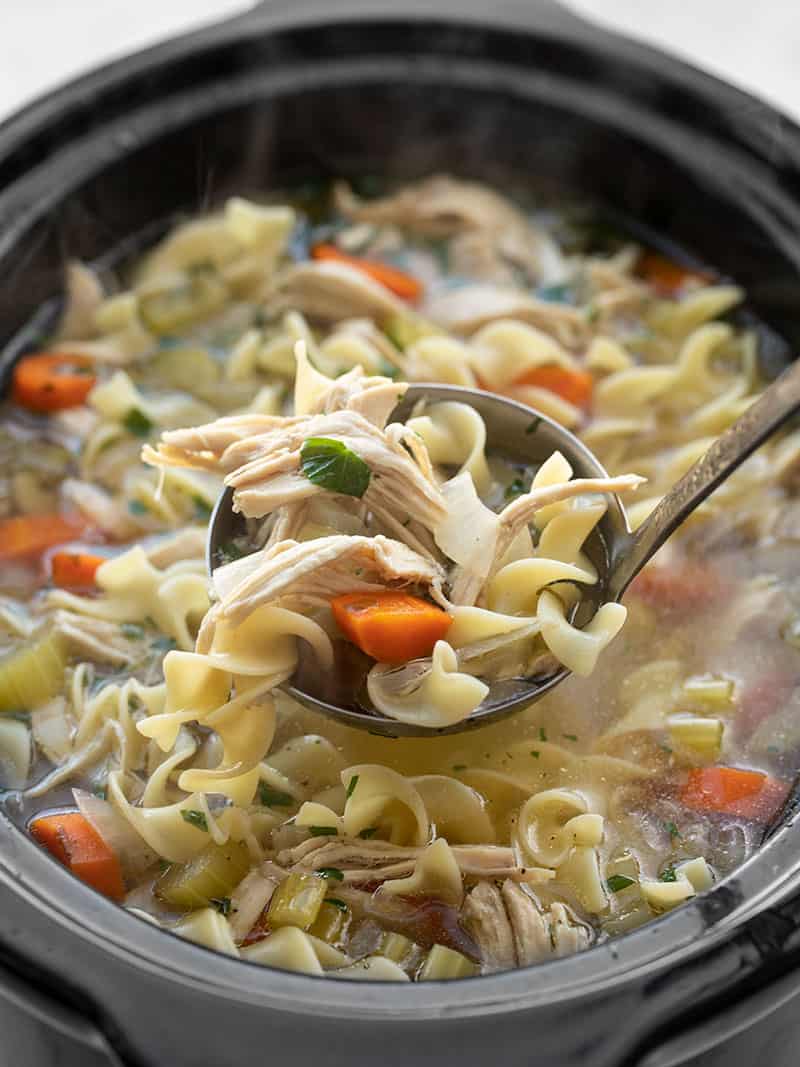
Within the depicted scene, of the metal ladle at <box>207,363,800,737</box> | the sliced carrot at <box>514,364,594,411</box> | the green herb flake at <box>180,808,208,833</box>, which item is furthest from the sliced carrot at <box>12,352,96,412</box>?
the green herb flake at <box>180,808,208,833</box>

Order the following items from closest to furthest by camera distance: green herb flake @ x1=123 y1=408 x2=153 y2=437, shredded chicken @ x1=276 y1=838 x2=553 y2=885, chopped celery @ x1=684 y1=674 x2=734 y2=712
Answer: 1. shredded chicken @ x1=276 y1=838 x2=553 y2=885
2. chopped celery @ x1=684 y1=674 x2=734 y2=712
3. green herb flake @ x1=123 y1=408 x2=153 y2=437

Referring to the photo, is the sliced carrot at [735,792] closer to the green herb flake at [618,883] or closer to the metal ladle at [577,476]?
the green herb flake at [618,883]

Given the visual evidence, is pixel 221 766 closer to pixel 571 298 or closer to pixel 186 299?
pixel 186 299

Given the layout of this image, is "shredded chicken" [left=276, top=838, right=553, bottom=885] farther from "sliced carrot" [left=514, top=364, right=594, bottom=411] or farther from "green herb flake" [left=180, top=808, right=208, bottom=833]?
"sliced carrot" [left=514, top=364, right=594, bottom=411]

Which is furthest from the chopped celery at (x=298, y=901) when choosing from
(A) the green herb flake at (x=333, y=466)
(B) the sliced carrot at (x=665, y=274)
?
(B) the sliced carrot at (x=665, y=274)

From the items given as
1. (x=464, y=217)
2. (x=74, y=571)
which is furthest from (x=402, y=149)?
(x=74, y=571)

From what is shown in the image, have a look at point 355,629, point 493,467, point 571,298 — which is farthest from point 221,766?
point 571,298

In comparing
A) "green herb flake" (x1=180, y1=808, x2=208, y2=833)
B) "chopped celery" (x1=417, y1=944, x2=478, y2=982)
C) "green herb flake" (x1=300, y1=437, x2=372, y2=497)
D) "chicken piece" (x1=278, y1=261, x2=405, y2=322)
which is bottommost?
"green herb flake" (x1=180, y1=808, x2=208, y2=833)

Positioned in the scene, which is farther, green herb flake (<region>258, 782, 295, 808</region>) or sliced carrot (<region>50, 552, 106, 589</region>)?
sliced carrot (<region>50, 552, 106, 589</region>)
